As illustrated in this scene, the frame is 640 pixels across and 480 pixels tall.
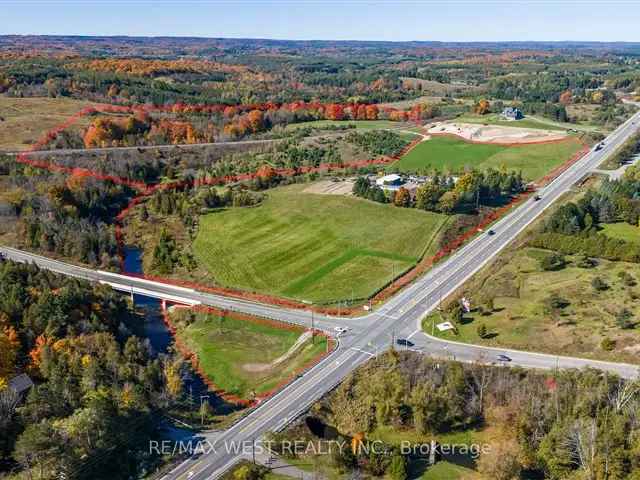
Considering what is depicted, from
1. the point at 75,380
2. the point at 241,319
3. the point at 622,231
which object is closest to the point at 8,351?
the point at 75,380

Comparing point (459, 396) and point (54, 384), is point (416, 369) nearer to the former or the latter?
point (459, 396)

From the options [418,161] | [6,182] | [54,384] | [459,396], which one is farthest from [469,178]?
[6,182]

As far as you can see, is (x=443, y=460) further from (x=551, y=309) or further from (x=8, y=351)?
(x=8, y=351)

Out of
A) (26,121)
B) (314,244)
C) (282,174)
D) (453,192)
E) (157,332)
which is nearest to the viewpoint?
(157,332)

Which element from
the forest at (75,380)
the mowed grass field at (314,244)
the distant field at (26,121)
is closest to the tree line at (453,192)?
the mowed grass field at (314,244)

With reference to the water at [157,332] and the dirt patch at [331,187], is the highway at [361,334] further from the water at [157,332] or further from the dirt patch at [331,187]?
the dirt patch at [331,187]

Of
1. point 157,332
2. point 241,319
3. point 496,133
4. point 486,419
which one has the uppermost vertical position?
point 496,133
